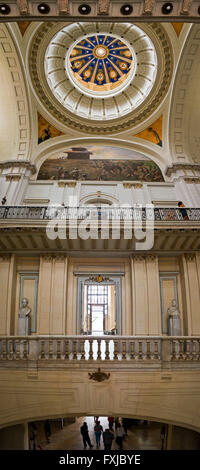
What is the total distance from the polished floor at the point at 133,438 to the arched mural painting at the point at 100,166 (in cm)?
1023

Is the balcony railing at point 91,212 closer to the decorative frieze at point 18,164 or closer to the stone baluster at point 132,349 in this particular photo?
the decorative frieze at point 18,164

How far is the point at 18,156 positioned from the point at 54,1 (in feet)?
32.4

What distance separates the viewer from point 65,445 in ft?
33.1

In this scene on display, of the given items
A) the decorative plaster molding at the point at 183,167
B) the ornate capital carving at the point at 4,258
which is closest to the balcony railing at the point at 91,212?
the ornate capital carving at the point at 4,258

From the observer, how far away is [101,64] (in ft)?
55.7

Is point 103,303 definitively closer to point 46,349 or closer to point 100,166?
point 100,166

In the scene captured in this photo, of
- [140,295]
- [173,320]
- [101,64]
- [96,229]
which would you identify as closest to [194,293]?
[173,320]

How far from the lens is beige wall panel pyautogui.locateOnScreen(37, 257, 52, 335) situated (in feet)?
36.8

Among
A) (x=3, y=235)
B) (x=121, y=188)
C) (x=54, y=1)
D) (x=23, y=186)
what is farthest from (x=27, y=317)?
(x=54, y=1)

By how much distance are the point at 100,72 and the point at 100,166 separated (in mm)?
5763

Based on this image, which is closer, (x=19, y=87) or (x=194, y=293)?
(x=194, y=293)

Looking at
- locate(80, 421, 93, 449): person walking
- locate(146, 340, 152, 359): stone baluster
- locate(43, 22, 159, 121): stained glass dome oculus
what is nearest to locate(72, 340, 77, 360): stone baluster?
locate(146, 340, 152, 359): stone baluster

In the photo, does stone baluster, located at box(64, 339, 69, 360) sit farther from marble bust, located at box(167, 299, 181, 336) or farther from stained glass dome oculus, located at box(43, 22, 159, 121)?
stained glass dome oculus, located at box(43, 22, 159, 121)

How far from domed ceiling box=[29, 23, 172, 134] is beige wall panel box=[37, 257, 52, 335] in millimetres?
8283
